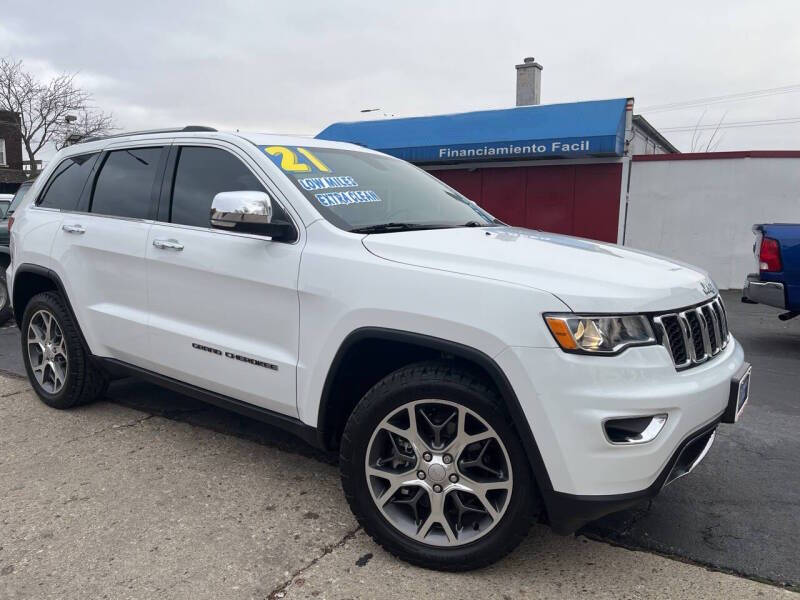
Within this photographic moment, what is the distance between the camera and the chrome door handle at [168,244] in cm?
346

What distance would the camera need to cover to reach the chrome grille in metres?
2.45

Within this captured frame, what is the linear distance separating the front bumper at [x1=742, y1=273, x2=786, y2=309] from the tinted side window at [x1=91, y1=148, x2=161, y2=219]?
5.77m

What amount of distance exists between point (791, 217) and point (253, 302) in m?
12.2

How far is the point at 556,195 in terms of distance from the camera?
46.5 ft

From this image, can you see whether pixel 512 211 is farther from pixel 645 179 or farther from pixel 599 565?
pixel 599 565

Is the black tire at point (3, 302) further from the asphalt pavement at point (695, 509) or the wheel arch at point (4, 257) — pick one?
the asphalt pavement at point (695, 509)

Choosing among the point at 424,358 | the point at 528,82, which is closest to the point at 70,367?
the point at 424,358

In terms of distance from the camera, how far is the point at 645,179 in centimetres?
1329

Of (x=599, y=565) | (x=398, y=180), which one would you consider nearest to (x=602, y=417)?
(x=599, y=565)

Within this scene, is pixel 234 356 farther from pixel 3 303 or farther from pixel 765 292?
pixel 3 303

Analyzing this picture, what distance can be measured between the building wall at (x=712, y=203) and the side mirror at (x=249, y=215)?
11559 mm

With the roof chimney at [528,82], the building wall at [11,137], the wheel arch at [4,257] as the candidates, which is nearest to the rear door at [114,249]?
the wheel arch at [4,257]

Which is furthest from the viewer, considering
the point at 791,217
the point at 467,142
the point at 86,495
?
the point at 467,142

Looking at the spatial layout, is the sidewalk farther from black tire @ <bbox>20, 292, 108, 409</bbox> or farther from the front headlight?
the front headlight
